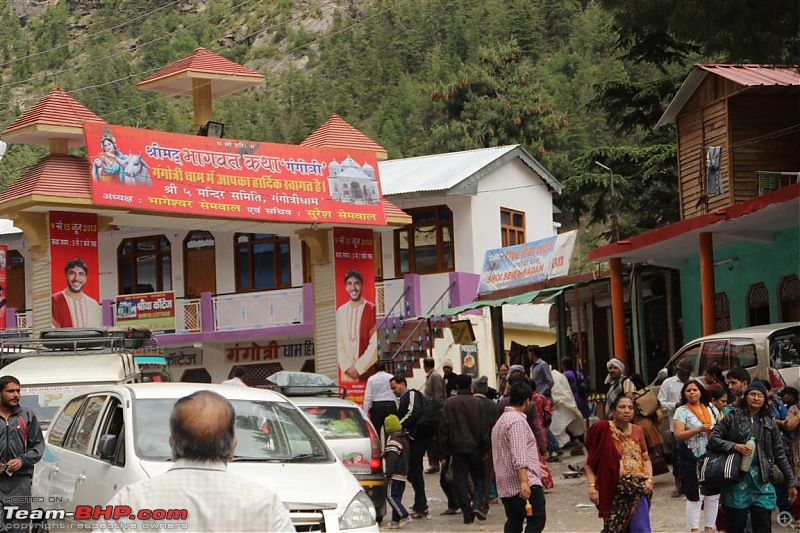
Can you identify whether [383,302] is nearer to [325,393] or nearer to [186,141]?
[186,141]

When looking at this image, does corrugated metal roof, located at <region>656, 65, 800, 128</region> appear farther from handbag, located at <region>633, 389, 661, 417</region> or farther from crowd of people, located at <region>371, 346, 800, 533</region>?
handbag, located at <region>633, 389, 661, 417</region>

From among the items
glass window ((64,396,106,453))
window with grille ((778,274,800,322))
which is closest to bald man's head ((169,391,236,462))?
glass window ((64,396,106,453))

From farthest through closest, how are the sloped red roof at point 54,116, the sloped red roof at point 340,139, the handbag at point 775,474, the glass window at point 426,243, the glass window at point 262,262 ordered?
the glass window at point 262,262
the glass window at point 426,243
the sloped red roof at point 340,139
the sloped red roof at point 54,116
the handbag at point 775,474

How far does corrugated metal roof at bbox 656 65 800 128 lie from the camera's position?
22781mm

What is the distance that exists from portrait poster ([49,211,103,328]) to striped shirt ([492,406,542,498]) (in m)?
13.8

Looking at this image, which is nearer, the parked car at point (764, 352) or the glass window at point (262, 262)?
the parked car at point (764, 352)

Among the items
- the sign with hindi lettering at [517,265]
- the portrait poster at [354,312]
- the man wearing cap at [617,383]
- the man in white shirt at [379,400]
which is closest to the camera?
the man wearing cap at [617,383]

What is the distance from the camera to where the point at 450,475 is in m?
16.1

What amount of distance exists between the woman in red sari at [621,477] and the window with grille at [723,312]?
1480 centimetres

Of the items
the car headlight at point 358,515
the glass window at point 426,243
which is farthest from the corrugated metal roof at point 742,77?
the car headlight at point 358,515

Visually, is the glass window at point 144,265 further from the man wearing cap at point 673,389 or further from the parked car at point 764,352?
the parked car at point 764,352

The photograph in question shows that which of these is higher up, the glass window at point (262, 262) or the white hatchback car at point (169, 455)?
the glass window at point (262, 262)

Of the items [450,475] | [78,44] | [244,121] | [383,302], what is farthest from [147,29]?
[450,475]

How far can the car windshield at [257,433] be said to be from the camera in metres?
9.61
